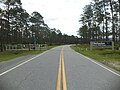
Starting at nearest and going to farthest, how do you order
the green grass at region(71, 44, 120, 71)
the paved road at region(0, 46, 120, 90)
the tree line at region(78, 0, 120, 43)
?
1. the paved road at region(0, 46, 120, 90)
2. the green grass at region(71, 44, 120, 71)
3. the tree line at region(78, 0, 120, 43)

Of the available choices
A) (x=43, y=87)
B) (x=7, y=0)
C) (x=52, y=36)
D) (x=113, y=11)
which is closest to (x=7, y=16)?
(x=7, y=0)

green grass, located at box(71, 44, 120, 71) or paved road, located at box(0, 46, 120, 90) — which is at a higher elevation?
paved road, located at box(0, 46, 120, 90)

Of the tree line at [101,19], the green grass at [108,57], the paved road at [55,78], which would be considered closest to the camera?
the paved road at [55,78]

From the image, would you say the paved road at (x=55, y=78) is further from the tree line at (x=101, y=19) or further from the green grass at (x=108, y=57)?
the tree line at (x=101, y=19)

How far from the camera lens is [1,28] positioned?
204 ft

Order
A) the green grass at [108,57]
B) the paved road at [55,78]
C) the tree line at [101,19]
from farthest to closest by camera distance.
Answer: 1. the tree line at [101,19]
2. the green grass at [108,57]
3. the paved road at [55,78]

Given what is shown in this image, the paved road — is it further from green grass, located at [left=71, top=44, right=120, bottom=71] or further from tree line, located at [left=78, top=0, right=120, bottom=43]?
tree line, located at [left=78, top=0, right=120, bottom=43]

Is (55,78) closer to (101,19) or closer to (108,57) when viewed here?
(108,57)

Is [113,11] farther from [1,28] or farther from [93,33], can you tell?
[93,33]

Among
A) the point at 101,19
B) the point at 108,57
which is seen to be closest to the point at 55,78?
the point at 108,57

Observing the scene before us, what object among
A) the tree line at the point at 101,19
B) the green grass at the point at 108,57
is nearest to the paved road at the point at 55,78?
the green grass at the point at 108,57

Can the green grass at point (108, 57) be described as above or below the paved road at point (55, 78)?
below

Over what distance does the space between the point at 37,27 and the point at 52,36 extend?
57.5 m

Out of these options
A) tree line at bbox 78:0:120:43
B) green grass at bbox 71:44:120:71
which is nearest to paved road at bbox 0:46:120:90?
green grass at bbox 71:44:120:71
